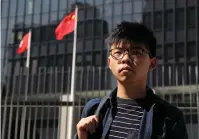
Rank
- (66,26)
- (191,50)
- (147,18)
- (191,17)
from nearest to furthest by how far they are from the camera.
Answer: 1. (66,26)
2. (191,50)
3. (191,17)
4. (147,18)

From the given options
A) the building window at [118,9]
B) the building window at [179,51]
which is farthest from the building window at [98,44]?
the building window at [179,51]

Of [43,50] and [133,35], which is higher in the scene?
[43,50]

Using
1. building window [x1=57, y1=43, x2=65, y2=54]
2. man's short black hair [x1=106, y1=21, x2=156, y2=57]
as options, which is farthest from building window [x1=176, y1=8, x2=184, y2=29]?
man's short black hair [x1=106, y1=21, x2=156, y2=57]

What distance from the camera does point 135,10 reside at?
28.0 meters

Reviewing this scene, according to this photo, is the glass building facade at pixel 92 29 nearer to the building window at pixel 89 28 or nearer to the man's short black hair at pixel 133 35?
the building window at pixel 89 28

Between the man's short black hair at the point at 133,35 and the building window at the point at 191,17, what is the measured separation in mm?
25915

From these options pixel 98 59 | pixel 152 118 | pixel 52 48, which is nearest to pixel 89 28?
pixel 98 59

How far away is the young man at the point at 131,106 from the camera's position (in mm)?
1190

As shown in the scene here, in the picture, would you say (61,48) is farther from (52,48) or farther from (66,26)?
(66,26)

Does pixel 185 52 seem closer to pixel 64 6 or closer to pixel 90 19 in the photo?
pixel 90 19

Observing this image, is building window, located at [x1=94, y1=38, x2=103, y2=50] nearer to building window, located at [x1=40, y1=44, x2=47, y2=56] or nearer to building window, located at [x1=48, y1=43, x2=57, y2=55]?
building window, located at [x1=48, y1=43, x2=57, y2=55]

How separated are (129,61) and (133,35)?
107 millimetres

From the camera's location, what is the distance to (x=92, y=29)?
2889 centimetres

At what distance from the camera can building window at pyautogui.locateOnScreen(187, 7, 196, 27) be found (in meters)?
26.4
